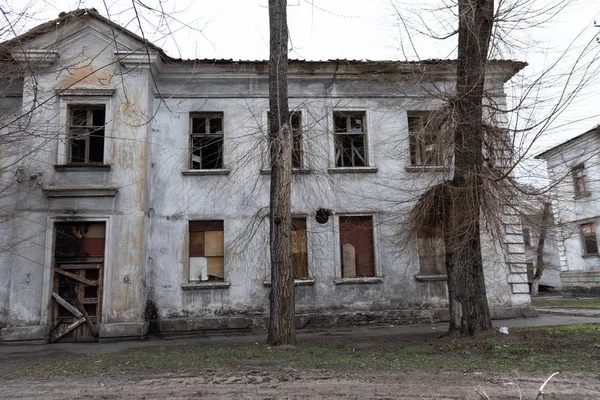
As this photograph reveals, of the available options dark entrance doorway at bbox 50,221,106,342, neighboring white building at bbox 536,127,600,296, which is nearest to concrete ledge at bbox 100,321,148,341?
dark entrance doorway at bbox 50,221,106,342


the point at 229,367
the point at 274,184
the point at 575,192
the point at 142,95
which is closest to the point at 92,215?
the point at 142,95

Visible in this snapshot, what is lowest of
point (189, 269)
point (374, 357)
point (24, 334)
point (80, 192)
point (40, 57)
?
point (374, 357)

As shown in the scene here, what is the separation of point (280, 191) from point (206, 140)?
5737 millimetres

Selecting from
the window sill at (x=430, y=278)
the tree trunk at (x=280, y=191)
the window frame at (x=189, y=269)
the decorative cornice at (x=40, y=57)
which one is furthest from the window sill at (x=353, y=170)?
the decorative cornice at (x=40, y=57)

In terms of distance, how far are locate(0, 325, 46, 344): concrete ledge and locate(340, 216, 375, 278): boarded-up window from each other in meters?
8.56

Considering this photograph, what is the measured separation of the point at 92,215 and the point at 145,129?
9.47ft

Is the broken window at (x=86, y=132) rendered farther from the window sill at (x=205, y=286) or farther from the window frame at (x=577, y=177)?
the window frame at (x=577, y=177)

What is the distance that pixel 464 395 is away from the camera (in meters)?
5.38

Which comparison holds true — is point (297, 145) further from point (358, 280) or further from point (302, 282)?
point (358, 280)

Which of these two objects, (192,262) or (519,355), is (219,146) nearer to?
(192,262)

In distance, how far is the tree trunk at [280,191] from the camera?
30.5 feet

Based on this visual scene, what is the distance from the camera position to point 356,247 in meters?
14.3

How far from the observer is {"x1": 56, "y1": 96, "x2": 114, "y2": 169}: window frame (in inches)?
516

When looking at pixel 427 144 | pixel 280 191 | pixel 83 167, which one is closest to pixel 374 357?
pixel 280 191
